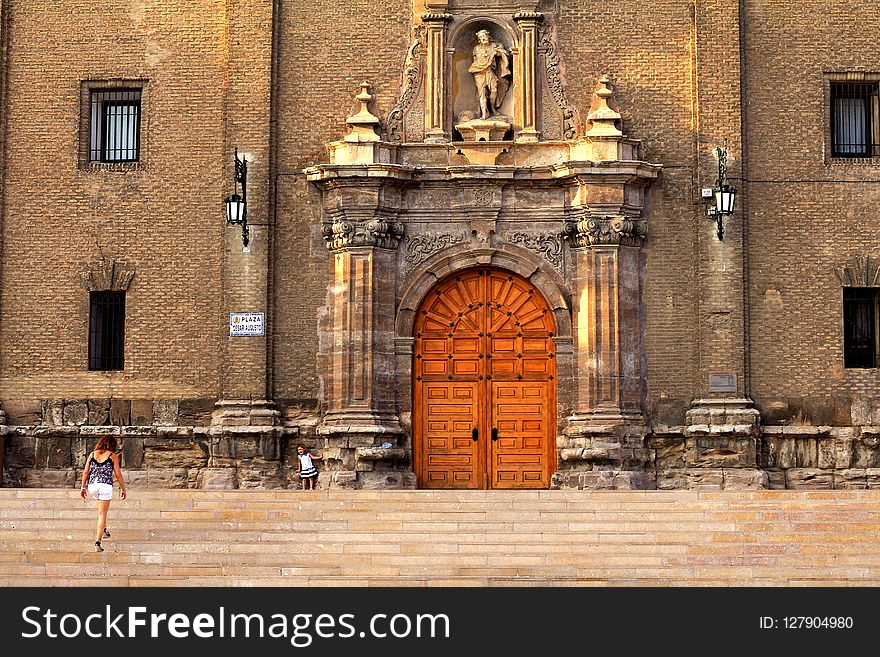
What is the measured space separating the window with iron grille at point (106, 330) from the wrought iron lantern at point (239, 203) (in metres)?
2.35

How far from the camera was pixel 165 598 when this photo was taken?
58.2ft

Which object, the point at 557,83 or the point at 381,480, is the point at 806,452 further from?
the point at 557,83

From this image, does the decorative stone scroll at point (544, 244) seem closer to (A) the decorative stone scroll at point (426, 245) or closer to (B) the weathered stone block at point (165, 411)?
(A) the decorative stone scroll at point (426, 245)

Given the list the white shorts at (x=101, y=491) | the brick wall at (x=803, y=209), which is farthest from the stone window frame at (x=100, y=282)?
the brick wall at (x=803, y=209)

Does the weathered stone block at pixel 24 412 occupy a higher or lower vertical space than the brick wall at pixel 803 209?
lower

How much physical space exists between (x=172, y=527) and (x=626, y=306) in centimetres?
876

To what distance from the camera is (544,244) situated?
2798 cm

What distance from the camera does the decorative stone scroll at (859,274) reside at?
27.6m

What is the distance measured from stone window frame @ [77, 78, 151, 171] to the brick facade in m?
0.04

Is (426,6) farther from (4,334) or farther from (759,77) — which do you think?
(4,334)

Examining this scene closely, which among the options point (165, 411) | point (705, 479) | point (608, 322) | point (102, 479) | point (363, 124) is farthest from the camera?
point (165, 411)

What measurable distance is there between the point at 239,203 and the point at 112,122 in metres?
2.97

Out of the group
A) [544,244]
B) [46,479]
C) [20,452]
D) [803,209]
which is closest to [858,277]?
[803,209]

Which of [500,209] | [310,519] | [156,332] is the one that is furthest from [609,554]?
[156,332]
